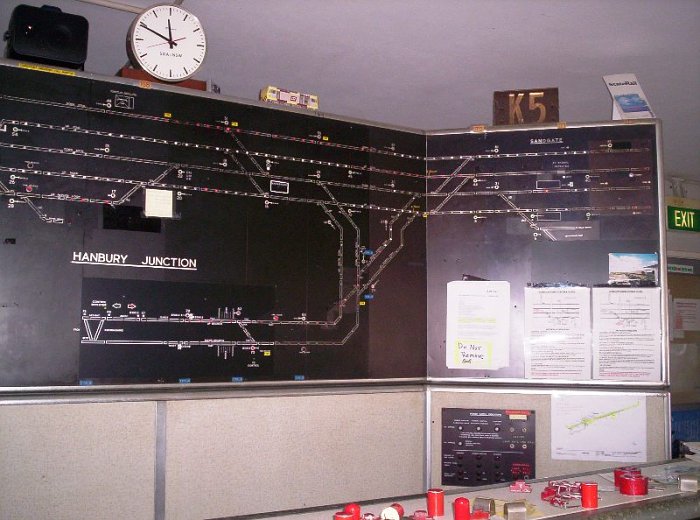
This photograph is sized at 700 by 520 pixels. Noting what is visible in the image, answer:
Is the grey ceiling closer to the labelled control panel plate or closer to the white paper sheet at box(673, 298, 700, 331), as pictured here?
the labelled control panel plate

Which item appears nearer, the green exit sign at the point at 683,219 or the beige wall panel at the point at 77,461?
the beige wall panel at the point at 77,461

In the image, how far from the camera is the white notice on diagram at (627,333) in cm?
295

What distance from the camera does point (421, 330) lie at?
10.1ft

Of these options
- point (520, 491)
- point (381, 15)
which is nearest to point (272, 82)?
point (381, 15)

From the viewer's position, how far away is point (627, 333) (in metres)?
2.96

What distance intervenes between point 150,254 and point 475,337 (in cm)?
145

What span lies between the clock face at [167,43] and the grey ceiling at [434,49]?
295 mm

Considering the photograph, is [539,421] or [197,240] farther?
[539,421]

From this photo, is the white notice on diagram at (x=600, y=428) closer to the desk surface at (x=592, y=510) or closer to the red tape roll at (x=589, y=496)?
the desk surface at (x=592, y=510)

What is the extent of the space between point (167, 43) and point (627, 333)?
7.53 feet

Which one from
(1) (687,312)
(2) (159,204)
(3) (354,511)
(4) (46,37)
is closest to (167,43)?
(4) (46,37)

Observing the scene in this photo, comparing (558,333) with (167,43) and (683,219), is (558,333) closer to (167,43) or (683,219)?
(167,43)

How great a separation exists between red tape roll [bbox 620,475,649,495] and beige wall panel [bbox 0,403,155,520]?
5.18ft

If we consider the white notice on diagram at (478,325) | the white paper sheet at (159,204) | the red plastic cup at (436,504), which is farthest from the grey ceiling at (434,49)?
the red plastic cup at (436,504)
